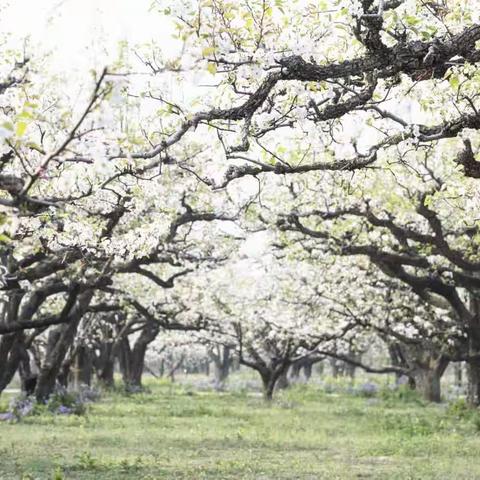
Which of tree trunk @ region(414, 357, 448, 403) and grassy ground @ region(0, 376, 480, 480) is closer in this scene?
grassy ground @ region(0, 376, 480, 480)

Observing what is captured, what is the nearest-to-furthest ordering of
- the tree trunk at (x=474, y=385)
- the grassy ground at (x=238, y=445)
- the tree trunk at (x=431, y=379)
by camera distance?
the grassy ground at (x=238, y=445) < the tree trunk at (x=474, y=385) < the tree trunk at (x=431, y=379)

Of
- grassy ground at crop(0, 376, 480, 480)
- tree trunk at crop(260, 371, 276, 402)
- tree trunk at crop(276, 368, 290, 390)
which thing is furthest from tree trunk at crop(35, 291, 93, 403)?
tree trunk at crop(276, 368, 290, 390)

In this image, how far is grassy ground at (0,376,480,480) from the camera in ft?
48.9

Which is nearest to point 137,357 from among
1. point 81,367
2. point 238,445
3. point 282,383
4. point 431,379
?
point 81,367

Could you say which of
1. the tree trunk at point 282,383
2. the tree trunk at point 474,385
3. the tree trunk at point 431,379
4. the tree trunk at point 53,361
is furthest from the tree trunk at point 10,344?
the tree trunk at point 282,383

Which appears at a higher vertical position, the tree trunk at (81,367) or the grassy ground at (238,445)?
the tree trunk at (81,367)

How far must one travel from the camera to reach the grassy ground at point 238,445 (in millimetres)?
14914

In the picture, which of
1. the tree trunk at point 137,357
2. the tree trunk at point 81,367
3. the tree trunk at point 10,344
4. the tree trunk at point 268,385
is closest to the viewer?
the tree trunk at point 10,344

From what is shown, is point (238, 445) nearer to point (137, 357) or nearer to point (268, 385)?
point (268, 385)

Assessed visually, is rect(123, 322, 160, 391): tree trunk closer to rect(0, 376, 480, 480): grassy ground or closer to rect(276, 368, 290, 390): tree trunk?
rect(276, 368, 290, 390): tree trunk

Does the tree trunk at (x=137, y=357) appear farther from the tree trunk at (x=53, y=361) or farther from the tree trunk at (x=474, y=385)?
the tree trunk at (x=474, y=385)

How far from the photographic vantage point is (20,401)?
28.1 m

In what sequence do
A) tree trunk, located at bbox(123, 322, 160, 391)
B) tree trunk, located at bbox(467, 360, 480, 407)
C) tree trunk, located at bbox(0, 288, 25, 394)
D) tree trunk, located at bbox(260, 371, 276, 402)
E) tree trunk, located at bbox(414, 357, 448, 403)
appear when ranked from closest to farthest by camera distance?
tree trunk, located at bbox(0, 288, 25, 394) → tree trunk, located at bbox(467, 360, 480, 407) → tree trunk, located at bbox(414, 357, 448, 403) → tree trunk, located at bbox(260, 371, 276, 402) → tree trunk, located at bbox(123, 322, 160, 391)

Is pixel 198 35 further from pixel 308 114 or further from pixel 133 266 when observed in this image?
pixel 133 266
